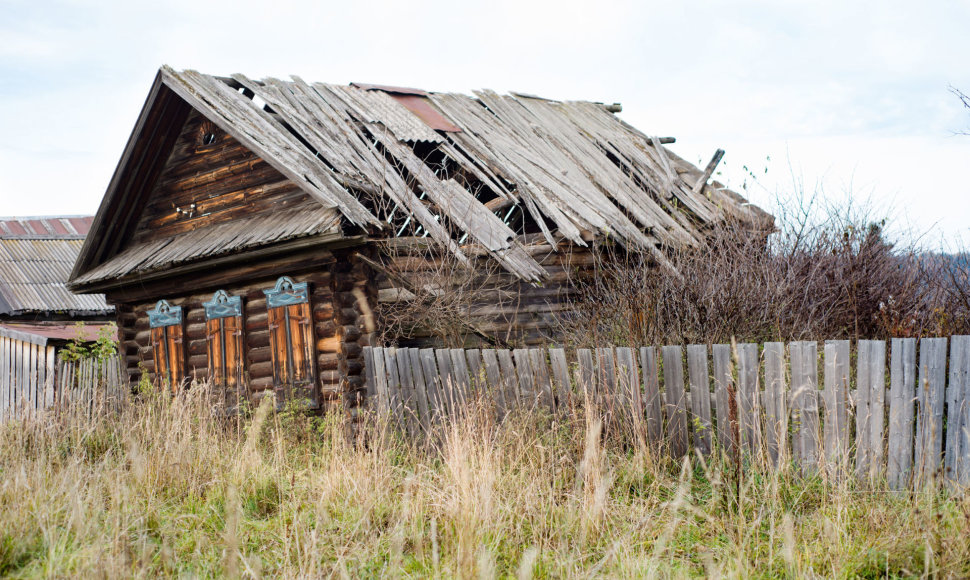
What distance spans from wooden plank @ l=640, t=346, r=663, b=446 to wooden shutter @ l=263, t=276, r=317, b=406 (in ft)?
15.5

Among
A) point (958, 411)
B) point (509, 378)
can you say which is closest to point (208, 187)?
point (509, 378)

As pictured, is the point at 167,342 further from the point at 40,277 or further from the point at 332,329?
the point at 40,277

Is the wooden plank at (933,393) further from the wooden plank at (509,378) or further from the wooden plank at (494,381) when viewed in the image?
the wooden plank at (494,381)

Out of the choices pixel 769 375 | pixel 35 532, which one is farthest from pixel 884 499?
pixel 35 532

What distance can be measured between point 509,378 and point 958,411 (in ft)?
11.4

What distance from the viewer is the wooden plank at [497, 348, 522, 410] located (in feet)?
22.8

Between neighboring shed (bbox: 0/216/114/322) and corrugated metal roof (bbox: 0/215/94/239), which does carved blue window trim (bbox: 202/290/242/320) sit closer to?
neighboring shed (bbox: 0/216/114/322)

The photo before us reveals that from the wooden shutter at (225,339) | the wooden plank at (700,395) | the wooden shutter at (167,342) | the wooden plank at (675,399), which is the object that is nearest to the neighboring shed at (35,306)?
the wooden shutter at (167,342)

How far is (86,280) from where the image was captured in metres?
12.4

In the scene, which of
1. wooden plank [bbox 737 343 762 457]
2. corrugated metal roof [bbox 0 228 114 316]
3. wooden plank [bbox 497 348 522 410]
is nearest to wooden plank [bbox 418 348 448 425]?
wooden plank [bbox 497 348 522 410]

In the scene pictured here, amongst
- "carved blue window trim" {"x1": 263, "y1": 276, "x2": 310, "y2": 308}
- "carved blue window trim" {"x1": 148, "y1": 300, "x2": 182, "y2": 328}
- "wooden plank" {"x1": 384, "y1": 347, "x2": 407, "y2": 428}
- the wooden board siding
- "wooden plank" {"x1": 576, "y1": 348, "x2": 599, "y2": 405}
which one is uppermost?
the wooden board siding

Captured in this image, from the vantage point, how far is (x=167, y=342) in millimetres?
12000

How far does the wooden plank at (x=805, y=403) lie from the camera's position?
5.53 m

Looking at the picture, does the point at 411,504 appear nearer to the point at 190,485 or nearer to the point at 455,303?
the point at 190,485
